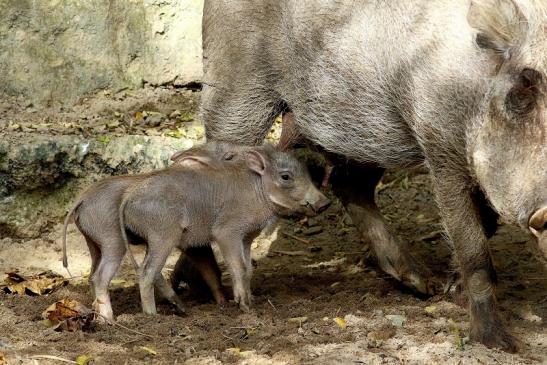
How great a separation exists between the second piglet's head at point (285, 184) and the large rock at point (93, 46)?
206cm

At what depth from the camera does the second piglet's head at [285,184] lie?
4.77 meters

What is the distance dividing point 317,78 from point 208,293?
3.80ft

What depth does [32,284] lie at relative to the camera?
195 inches

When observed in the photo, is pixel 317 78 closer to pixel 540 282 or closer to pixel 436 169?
pixel 436 169

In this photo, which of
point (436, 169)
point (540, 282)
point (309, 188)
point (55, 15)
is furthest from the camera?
point (55, 15)

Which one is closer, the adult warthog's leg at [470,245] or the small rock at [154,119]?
the adult warthog's leg at [470,245]

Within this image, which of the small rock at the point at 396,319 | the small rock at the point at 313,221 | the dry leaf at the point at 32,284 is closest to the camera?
the small rock at the point at 396,319

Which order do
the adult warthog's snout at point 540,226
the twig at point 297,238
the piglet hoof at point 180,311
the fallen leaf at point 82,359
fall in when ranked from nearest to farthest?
the adult warthog's snout at point 540,226 < the fallen leaf at point 82,359 < the piglet hoof at point 180,311 < the twig at point 297,238

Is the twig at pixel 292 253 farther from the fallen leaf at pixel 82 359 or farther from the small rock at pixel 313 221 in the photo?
the fallen leaf at pixel 82 359

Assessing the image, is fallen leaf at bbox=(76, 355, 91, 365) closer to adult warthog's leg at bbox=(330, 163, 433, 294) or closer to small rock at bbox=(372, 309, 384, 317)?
small rock at bbox=(372, 309, 384, 317)

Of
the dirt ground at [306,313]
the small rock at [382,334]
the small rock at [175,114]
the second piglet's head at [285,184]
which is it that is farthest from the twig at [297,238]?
the small rock at [382,334]

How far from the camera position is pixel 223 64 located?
5195 mm

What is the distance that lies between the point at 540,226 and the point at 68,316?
1.92 metres

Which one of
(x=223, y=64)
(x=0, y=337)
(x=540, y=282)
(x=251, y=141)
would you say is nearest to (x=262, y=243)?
(x=251, y=141)
